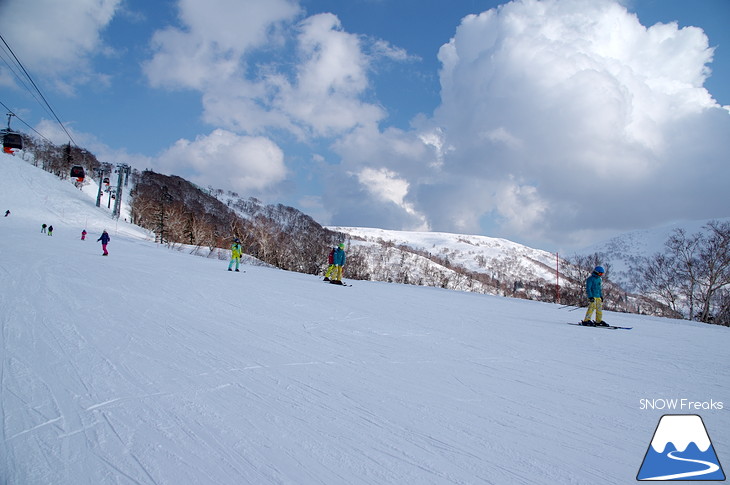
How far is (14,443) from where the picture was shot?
2.61 metres

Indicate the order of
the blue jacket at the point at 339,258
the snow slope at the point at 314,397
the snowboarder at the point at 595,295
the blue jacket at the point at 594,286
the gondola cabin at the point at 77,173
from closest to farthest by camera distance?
the snow slope at the point at 314,397, the snowboarder at the point at 595,295, the blue jacket at the point at 594,286, the blue jacket at the point at 339,258, the gondola cabin at the point at 77,173

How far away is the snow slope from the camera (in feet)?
8.26

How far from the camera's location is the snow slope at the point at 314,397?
2.52 meters

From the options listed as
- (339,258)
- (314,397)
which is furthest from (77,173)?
(314,397)

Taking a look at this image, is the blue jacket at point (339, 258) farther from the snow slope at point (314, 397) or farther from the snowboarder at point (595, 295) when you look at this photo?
the snowboarder at point (595, 295)

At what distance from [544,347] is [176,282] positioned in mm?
10315

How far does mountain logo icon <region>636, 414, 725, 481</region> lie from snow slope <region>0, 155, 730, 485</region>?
0.36 feet

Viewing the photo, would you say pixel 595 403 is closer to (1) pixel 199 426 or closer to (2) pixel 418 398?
(2) pixel 418 398

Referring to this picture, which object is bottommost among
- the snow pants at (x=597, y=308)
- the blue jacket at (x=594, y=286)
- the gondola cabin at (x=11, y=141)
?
the snow pants at (x=597, y=308)

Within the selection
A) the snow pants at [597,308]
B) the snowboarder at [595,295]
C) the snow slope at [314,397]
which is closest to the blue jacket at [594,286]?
the snowboarder at [595,295]

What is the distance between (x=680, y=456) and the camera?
2.87 meters

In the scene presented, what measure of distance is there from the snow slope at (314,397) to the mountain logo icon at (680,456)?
109 mm

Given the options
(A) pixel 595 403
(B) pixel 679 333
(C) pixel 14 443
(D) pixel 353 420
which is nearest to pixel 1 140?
(C) pixel 14 443

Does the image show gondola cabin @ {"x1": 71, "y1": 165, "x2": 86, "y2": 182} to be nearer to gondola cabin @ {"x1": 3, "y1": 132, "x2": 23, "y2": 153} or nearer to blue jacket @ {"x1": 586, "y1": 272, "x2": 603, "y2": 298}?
gondola cabin @ {"x1": 3, "y1": 132, "x2": 23, "y2": 153}
